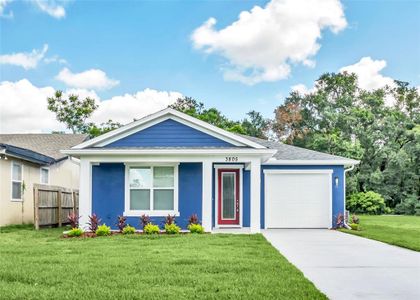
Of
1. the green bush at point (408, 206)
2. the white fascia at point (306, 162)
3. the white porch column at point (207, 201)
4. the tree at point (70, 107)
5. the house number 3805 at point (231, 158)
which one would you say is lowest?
the green bush at point (408, 206)

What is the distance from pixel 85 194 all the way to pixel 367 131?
2543 centimetres

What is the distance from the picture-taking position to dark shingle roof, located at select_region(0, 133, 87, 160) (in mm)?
24800

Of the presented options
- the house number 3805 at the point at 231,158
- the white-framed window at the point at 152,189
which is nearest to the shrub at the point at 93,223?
the white-framed window at the point at 152,189

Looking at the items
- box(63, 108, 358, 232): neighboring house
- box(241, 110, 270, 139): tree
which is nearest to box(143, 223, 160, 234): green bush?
box(63, 108, 358, 232): neighboring house

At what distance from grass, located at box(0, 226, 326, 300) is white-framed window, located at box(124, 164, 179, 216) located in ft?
14.2

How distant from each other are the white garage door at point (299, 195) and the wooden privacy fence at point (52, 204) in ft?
26.8

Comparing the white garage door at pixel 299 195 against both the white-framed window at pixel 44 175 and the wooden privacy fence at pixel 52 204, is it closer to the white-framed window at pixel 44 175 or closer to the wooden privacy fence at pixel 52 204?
the wooden privacy fence at pixel 52 204

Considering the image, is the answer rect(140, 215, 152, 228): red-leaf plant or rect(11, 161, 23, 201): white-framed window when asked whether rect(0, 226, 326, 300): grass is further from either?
rect(11, 161, 23, 201): white-framed window

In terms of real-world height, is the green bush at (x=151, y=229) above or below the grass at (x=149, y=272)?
below

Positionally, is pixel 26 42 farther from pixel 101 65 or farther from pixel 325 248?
pixel 325 248

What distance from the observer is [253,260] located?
9.03m

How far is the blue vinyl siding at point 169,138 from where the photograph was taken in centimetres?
1634

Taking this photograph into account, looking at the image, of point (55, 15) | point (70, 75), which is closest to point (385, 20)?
point (55, 15)

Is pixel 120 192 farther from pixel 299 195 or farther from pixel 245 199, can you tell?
pixel 299 195
